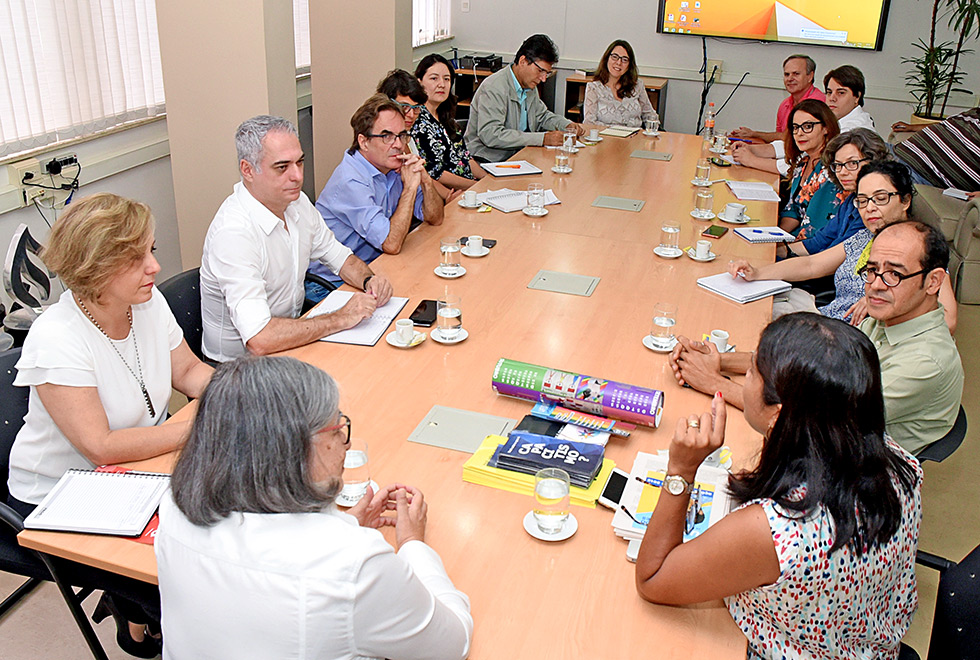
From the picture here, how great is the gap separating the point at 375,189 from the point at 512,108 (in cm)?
212

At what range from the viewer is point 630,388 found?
202cm

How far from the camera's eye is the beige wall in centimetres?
354

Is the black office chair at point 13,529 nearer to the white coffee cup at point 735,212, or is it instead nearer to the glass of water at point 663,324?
the glass of water at point 663,324

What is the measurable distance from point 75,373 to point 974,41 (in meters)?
7.34

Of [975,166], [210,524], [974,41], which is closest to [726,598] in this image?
[210,524]

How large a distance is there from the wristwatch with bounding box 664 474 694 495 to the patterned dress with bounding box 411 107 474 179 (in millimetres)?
3189

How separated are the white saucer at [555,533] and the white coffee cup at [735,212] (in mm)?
2469

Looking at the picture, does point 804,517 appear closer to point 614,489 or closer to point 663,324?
point 614,489

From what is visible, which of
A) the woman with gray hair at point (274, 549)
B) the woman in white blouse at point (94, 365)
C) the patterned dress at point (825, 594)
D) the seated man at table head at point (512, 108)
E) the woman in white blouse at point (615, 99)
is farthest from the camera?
the woman in white blouse at point (615, 99)

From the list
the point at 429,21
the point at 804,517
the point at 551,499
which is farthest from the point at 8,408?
the point at 429,21

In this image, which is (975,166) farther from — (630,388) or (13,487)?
(13,487)

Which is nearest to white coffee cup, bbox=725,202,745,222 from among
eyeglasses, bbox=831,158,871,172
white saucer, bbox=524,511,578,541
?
eyeglasses, bbox=831,158,871,172

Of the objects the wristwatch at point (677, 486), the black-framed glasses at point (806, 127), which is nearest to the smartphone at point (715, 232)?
the black-framed glasses at point (806, 127)

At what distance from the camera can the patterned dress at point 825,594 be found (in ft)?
4.43
